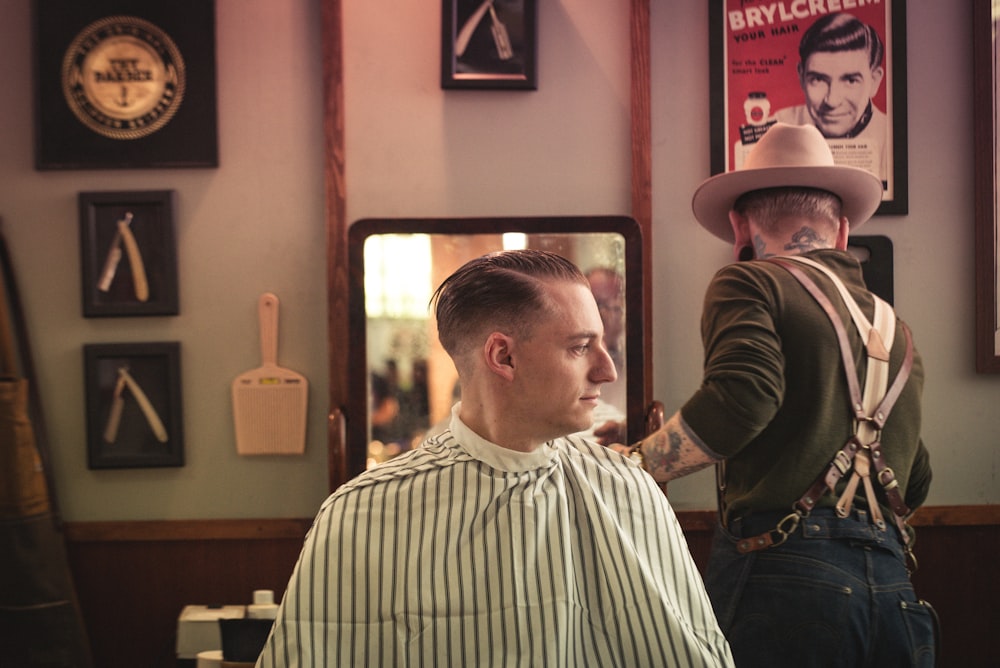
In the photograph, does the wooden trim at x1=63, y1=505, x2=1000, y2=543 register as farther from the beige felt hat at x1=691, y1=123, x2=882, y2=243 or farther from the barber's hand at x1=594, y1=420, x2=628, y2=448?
the beige felt hat at x1=691, y1=123, x2=882, y2=243

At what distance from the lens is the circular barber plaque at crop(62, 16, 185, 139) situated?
269cm

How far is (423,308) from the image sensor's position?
8.63 feet

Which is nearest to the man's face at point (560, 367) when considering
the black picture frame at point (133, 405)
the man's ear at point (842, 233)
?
the man's ear at point (842, 233)

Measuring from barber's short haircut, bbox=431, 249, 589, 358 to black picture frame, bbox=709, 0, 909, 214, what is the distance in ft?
5.30

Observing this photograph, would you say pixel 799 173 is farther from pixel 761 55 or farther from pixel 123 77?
pixel 123 77

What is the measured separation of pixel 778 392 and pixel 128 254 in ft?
7.10

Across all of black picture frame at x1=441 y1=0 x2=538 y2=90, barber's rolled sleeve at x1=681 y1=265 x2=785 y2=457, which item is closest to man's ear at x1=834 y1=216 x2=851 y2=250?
barber's rolled sleeve at x1=681 y1=265 x2=785 y2=457

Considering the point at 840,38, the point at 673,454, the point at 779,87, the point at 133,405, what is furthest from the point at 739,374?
the point at 133,405

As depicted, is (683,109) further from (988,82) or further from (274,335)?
(274,335)

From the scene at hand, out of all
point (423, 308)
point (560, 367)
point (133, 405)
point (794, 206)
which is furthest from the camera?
point (133, 405)

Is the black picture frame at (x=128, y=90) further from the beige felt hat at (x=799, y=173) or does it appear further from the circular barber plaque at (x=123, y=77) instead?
the beige felt hat at (x=799, y=173)

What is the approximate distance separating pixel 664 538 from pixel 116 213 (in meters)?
2.19

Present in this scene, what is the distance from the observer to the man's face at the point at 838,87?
8.99 ft

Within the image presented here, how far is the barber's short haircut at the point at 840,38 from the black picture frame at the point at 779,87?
0.7 inches
